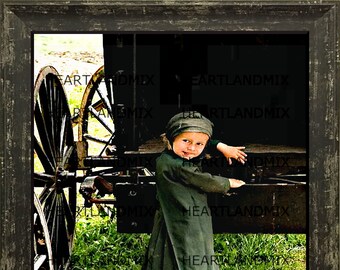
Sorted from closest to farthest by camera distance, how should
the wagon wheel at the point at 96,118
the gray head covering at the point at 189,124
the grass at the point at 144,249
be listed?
the gray head covering at the point at 189,124 → the grass at the point at 144,249 → the wagon wheel at the point at 96,118

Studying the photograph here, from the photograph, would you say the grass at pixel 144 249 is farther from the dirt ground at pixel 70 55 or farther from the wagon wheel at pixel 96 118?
the dirt ground at pixel 70 55

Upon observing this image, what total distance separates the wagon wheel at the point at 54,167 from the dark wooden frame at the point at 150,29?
0.25m

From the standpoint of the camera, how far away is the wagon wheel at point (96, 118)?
378 centimetres

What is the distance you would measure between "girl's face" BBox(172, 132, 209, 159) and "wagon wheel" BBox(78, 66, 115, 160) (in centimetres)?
36

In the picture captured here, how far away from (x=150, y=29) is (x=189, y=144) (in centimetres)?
49

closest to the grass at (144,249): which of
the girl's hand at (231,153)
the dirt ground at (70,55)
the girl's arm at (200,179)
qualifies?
the girl's arm at (200,179)

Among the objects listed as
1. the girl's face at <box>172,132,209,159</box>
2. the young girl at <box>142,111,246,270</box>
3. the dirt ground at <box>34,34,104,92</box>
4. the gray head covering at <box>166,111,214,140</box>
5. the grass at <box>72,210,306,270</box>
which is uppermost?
the dirt ground at <box>34,34,104,92</box>

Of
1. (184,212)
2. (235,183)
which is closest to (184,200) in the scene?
(184,212)

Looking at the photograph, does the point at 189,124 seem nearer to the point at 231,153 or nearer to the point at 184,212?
the point at 231,153

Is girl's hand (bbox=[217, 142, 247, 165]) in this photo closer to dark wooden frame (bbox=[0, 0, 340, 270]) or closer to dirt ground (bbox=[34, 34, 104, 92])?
dark wooden frame (bbox=[0, 0, 340, 270])

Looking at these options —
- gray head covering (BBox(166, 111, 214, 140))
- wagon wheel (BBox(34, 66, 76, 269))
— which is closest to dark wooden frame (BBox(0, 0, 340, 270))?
wagon wheel (BBox(34, 66, 76, 269))

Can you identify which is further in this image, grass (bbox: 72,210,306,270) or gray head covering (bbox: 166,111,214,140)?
grass (bbox: 72,210,306,270)

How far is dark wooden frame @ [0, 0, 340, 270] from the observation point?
11.1 ft

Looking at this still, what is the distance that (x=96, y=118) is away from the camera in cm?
402
